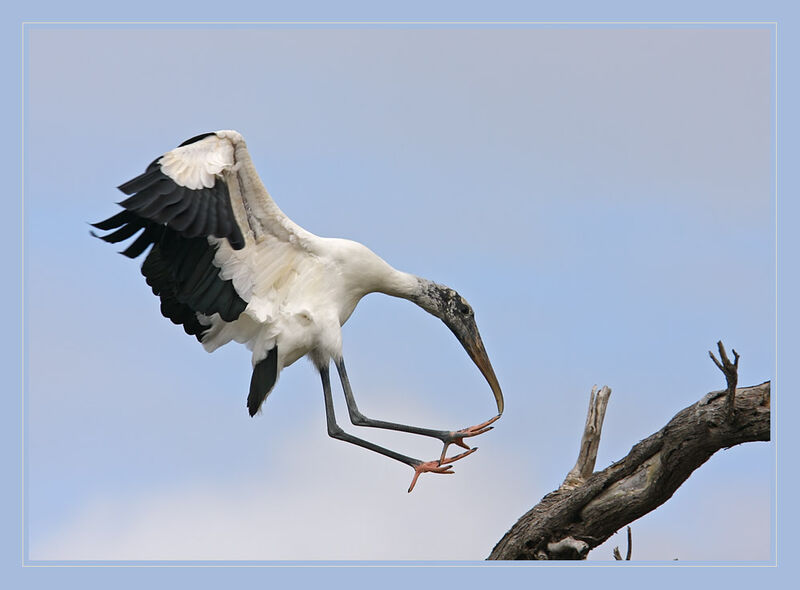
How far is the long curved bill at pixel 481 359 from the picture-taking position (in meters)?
9.49

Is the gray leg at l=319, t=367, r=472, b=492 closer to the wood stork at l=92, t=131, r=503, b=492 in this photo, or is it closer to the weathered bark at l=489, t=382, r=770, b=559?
the wood stork at l=92, t=131, r=503, b=492

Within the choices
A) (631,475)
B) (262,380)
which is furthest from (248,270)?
(631,475)

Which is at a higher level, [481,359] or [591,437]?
[481,359]

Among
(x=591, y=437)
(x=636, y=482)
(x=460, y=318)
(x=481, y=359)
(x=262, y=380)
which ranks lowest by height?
(x=636, y=482)

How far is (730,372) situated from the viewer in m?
6.98

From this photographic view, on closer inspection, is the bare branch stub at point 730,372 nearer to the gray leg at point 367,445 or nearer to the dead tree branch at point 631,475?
the dead tree branch at point 631,475

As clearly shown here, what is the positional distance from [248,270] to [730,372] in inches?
139

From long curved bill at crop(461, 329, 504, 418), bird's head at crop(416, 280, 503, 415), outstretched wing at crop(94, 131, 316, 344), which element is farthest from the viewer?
long curved bill at crop(461, 329, 504, 418)

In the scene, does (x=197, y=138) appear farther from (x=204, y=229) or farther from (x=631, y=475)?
(x=631, y=475)

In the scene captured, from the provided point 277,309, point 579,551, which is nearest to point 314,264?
point 277,309

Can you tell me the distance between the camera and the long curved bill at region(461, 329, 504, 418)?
9492mm

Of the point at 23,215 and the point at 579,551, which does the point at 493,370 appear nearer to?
the point at 579,551

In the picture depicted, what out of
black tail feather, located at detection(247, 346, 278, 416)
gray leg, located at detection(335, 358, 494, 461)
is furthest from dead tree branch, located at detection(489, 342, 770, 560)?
black tail feather, located at detection(247, 346, 278, 416)

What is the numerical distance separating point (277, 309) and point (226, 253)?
0.59 m
